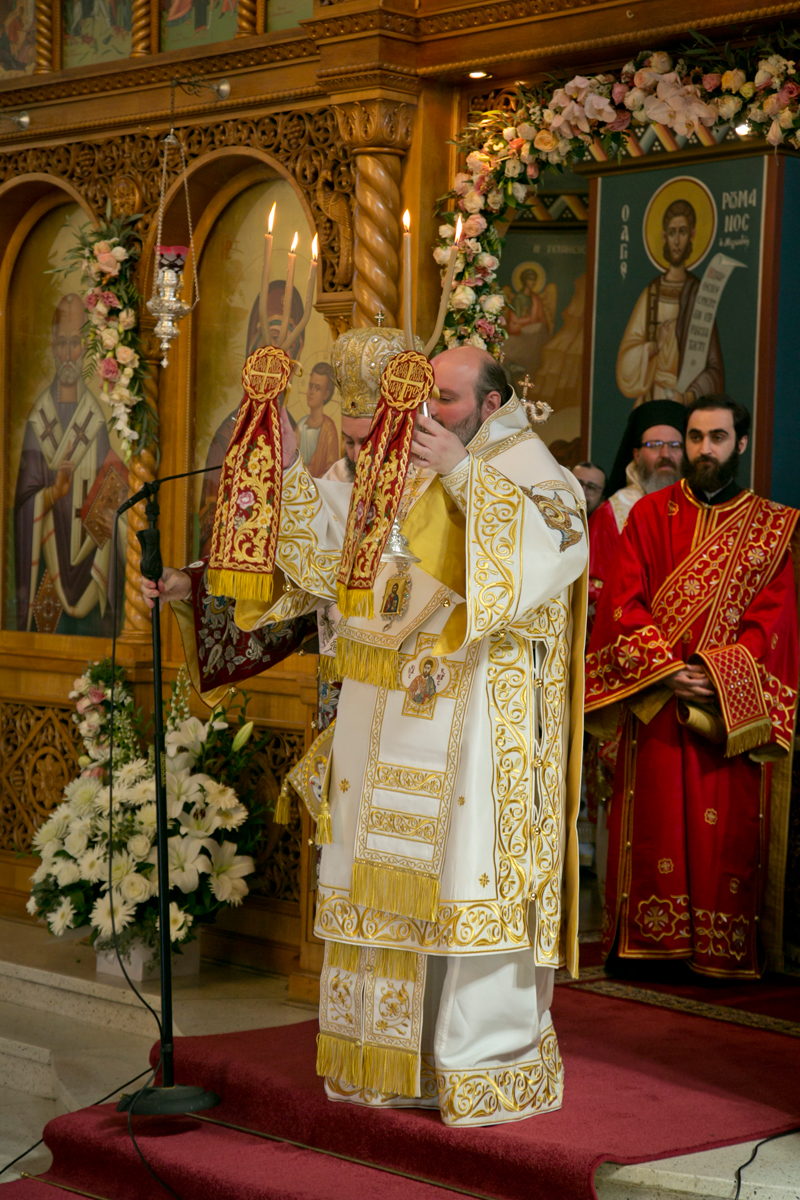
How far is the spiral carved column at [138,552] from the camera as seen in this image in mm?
6746

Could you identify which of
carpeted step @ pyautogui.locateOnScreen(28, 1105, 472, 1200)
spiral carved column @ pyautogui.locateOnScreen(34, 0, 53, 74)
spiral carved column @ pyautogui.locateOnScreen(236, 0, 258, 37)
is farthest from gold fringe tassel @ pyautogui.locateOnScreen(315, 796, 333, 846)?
spiral carved column @ pyautogui.locateOnScreen(34, 0, 53, 74)

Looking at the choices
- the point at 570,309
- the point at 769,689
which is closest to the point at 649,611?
the point at 769,689

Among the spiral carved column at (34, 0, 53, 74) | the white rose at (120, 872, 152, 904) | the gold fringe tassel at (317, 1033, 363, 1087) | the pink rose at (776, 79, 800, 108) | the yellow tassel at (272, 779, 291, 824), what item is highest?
the spiral carved column at (34, 0, 53, 74)

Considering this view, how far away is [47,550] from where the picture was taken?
741cm

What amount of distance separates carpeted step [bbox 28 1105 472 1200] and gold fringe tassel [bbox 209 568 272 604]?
1375 millimetres

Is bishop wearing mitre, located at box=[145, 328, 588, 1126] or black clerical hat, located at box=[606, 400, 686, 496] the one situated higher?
black clerical hat, located at box=[606, 400, 686, 496]

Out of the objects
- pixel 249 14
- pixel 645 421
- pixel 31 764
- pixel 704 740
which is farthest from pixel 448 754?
pixel 31 764

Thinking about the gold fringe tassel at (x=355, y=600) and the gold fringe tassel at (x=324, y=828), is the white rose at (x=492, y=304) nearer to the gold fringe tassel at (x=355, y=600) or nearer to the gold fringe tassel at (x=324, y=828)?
the gold fringe tassel at (x=324, y=828)

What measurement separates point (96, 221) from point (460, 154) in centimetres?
191

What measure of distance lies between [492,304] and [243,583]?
240 cm

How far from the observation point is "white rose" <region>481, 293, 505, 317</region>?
5.50 meters

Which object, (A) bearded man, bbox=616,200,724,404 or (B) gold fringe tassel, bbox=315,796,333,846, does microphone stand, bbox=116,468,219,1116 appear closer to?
(B) gold fringe tassel, bbox=315,796,333,846

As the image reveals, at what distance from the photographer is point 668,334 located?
7145mm

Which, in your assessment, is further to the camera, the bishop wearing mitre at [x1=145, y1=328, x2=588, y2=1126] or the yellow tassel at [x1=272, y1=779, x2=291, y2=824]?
the yellow tassel at [x1=272, y1=779, x2=291, y2=824]
